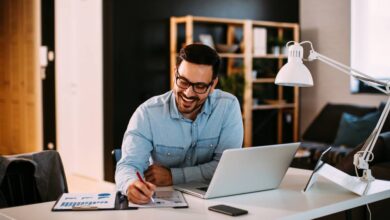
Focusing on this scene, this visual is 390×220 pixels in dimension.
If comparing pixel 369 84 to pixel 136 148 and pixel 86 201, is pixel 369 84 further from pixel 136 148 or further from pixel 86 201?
pixel 86 201

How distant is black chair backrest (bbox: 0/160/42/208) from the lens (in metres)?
2.33

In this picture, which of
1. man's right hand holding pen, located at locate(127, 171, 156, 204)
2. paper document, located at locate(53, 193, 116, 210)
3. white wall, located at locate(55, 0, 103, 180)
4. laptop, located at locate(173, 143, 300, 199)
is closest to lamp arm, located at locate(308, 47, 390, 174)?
laptop, located at locate(173, 143, 300, 199)

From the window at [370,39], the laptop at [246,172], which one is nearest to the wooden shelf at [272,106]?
the window at [370,39]

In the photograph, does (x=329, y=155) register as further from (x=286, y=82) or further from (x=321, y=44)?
(x=286, y=82)

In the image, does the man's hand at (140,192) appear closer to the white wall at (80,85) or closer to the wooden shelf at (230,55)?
the white wall at (80,85)

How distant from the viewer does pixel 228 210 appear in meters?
1.87

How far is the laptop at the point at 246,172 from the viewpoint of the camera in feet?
6.59

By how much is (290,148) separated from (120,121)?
3.48 m

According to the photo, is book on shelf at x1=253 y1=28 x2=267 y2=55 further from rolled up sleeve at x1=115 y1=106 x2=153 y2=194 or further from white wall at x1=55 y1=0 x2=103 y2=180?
rolled up sleeve at x1=115 y1=106 x2=153 y2=194

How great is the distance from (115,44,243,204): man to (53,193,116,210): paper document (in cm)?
13

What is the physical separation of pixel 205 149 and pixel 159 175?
325 millimetres

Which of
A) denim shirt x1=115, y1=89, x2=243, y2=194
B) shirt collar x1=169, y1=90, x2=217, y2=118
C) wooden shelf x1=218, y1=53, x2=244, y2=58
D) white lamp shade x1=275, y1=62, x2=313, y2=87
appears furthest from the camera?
wooden shelf x1=218, y1=53, x2=244, y2=58

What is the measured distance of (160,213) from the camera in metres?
1.85

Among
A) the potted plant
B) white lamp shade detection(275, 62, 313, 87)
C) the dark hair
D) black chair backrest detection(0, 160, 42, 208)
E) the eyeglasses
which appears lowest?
black chair backrest detection(0, 160, 42, 208)
